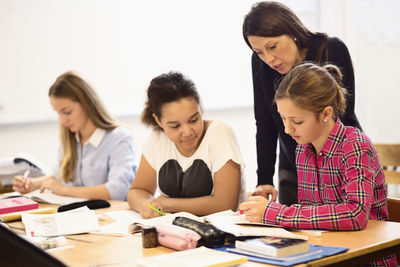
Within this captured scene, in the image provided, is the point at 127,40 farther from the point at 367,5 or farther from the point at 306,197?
the point at 306,197

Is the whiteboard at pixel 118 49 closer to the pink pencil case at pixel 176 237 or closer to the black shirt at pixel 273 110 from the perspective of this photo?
the black shirt at pixel 273 110

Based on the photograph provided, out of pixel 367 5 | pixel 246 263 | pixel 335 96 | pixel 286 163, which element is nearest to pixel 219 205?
pixel 286 163

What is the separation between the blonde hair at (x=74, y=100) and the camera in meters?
3.02

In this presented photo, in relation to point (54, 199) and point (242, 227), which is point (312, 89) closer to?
point (242, 227)

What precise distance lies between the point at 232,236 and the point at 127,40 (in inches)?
129

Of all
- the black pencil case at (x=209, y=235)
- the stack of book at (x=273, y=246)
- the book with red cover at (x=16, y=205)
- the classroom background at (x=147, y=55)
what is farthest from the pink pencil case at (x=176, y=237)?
the classroom background at (x=147, y=55)

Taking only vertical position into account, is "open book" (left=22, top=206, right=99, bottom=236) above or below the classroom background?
below

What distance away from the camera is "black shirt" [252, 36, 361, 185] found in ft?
6.92

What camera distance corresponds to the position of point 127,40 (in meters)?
4.57

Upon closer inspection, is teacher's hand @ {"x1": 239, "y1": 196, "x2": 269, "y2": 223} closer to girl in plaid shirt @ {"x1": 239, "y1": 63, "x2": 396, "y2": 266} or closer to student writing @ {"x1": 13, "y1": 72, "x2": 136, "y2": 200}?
girl in plaid shirt @ {"x1": 239, "y1": 63, "x2": 396, "y2": 266}

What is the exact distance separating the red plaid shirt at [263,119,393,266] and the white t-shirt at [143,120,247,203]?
0.45 m

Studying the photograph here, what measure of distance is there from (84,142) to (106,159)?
0.20 metres

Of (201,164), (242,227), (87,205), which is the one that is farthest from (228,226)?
(87,205)

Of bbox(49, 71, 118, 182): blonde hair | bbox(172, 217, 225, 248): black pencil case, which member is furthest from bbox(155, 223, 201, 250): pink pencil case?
bbox(49, 71, 118, 182): blonde hair
